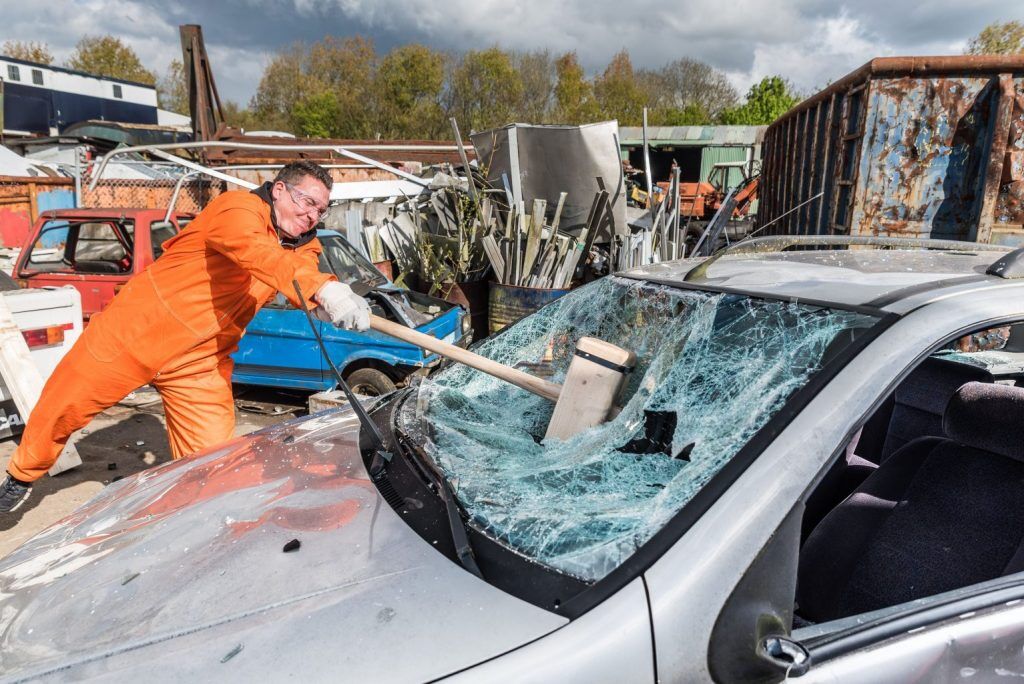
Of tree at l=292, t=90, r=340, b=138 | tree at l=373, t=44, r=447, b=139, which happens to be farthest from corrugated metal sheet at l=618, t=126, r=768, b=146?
tree at l=292, t=90, r=340, b=138

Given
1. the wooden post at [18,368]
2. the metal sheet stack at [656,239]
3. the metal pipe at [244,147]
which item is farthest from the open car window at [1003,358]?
the metal pipe at [244,147]

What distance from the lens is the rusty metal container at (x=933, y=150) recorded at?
4879 mm

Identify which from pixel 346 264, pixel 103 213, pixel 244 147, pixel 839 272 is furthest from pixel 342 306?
pixel 103 213

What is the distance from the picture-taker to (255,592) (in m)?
1.30

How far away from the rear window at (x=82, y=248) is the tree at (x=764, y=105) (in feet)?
110

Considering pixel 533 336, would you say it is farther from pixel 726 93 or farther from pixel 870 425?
pixel 726 93

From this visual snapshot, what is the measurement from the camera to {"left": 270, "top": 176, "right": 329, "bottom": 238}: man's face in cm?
277

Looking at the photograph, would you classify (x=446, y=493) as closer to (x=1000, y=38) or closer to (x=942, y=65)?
(x=942, y=65)

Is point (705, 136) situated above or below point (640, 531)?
above

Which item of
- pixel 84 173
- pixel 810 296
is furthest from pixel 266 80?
pixel 810 296

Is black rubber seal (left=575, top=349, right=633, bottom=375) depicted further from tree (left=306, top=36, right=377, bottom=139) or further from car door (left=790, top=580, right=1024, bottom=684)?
tree (left=306, top=36, right=377, bottom=139)

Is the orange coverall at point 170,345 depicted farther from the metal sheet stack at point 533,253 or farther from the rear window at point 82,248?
the metal sheet stack at point 533,253

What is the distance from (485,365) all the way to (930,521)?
1.27 m

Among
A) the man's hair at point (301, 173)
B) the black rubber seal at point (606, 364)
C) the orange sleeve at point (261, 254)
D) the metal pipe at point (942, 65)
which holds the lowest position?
the black rubber seal at point (606, 364)
